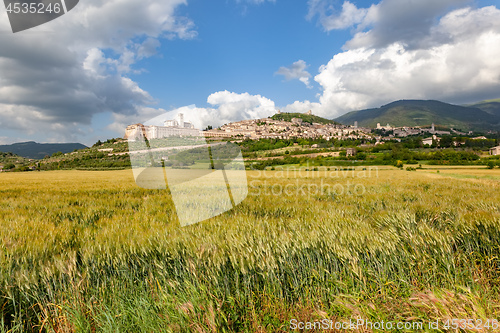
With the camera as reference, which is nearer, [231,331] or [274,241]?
[231,331]

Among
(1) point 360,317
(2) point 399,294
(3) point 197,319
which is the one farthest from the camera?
(2) point 399,294

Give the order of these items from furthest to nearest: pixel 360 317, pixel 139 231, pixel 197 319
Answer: pixel 139 231 → pixel 197 319 → pixel 360 317

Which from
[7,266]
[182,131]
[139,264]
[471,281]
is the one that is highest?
[182,131]

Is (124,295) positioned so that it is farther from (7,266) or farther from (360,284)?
(360,284)

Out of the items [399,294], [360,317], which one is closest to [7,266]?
[360,317]

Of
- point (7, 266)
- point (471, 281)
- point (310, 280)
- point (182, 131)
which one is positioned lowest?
point (471, 281)

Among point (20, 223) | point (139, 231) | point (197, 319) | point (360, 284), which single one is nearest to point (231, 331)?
point (197, 319)

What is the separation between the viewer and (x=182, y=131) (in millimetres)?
4613

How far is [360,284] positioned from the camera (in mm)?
2438

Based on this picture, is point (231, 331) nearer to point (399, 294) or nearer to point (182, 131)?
point (399, 294)

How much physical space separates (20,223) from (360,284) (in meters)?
5.77

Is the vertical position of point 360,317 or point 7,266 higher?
point 7,266

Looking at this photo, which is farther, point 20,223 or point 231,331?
point 20,223

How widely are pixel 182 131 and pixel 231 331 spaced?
11.9 ft
